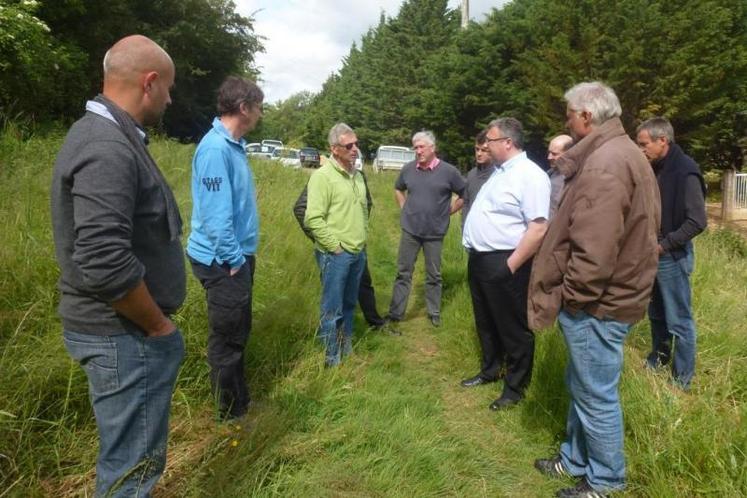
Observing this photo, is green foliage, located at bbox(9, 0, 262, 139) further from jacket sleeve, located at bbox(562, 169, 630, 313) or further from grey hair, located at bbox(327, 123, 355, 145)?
jacket sleeve, located at bbox(562, 169, 630, 313)

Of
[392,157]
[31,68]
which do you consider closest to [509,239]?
[31,68]

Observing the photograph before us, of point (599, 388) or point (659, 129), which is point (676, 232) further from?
point (599, 388)

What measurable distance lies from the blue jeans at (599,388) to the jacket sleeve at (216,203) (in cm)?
175

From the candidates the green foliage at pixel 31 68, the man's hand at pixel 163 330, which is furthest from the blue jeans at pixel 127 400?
the green foliage at pixel 31 68

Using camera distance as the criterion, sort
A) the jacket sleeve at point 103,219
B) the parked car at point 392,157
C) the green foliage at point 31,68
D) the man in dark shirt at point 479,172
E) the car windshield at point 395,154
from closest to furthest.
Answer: the jacket sleeve at point 103,219 → the man in dark shirt at point 479,172 → the green foliage at point 31,68 → the parked car at point 392,157 → the car windshield at point 395,154

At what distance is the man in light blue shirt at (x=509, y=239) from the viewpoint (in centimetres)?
331

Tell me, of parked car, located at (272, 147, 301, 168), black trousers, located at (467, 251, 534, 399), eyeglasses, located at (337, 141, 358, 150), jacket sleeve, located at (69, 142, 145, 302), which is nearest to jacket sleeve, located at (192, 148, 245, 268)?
jacket sleeve, located at (69, 142, 145, 302)

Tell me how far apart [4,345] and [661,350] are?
4.27 metres

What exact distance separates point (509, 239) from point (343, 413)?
153cm

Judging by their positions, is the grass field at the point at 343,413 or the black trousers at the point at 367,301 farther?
the black trousers at the point at 367,301

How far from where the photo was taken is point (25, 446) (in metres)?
2.33

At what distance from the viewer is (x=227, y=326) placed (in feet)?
9.42

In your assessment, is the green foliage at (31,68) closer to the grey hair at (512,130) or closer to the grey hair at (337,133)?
the grey hair at (337,133)

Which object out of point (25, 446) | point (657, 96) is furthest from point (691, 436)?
point (657, 96)
